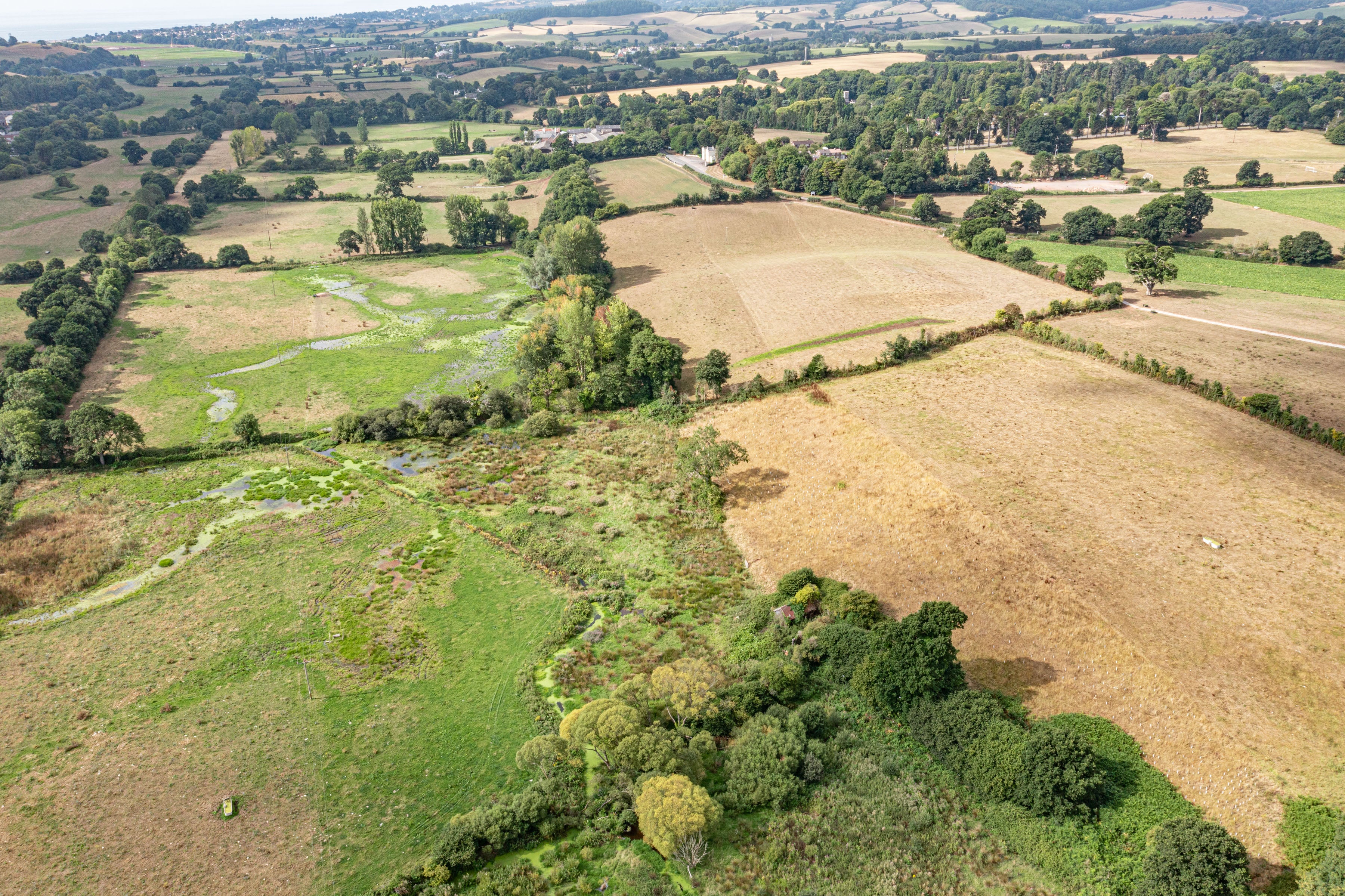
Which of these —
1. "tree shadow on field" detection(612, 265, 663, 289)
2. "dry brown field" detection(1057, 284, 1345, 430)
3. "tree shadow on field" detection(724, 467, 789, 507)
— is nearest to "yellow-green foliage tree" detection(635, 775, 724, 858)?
"tree shadow on field" detection(724, 467, 789, 507)

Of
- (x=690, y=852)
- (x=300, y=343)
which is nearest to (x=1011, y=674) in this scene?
(x=690, y=852)

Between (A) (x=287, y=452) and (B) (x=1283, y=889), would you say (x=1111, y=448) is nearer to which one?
(B) (x=1283, y=889)

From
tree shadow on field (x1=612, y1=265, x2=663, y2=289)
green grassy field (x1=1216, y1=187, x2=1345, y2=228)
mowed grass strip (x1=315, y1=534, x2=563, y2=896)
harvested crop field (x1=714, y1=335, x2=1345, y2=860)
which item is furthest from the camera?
green grassy field (x1=1216, y1=187, x2=1345, y2=228)

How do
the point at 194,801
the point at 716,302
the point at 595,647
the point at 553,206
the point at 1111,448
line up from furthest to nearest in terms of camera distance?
the point at 553,206 < the point at 716,302 < the point at 1111,448 < the point at 595,647 < the point at 194,801

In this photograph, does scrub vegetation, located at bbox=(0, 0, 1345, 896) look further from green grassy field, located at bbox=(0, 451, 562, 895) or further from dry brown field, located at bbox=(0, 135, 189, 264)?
dry brown field, located at bbox=(0, 135, 189, 264)

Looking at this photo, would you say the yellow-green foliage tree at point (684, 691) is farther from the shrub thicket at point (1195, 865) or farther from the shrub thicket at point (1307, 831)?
the shrub thicket at point (1307, 831)

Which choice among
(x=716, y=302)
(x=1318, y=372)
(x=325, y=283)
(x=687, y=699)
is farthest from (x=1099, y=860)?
(x=325, y=283)
